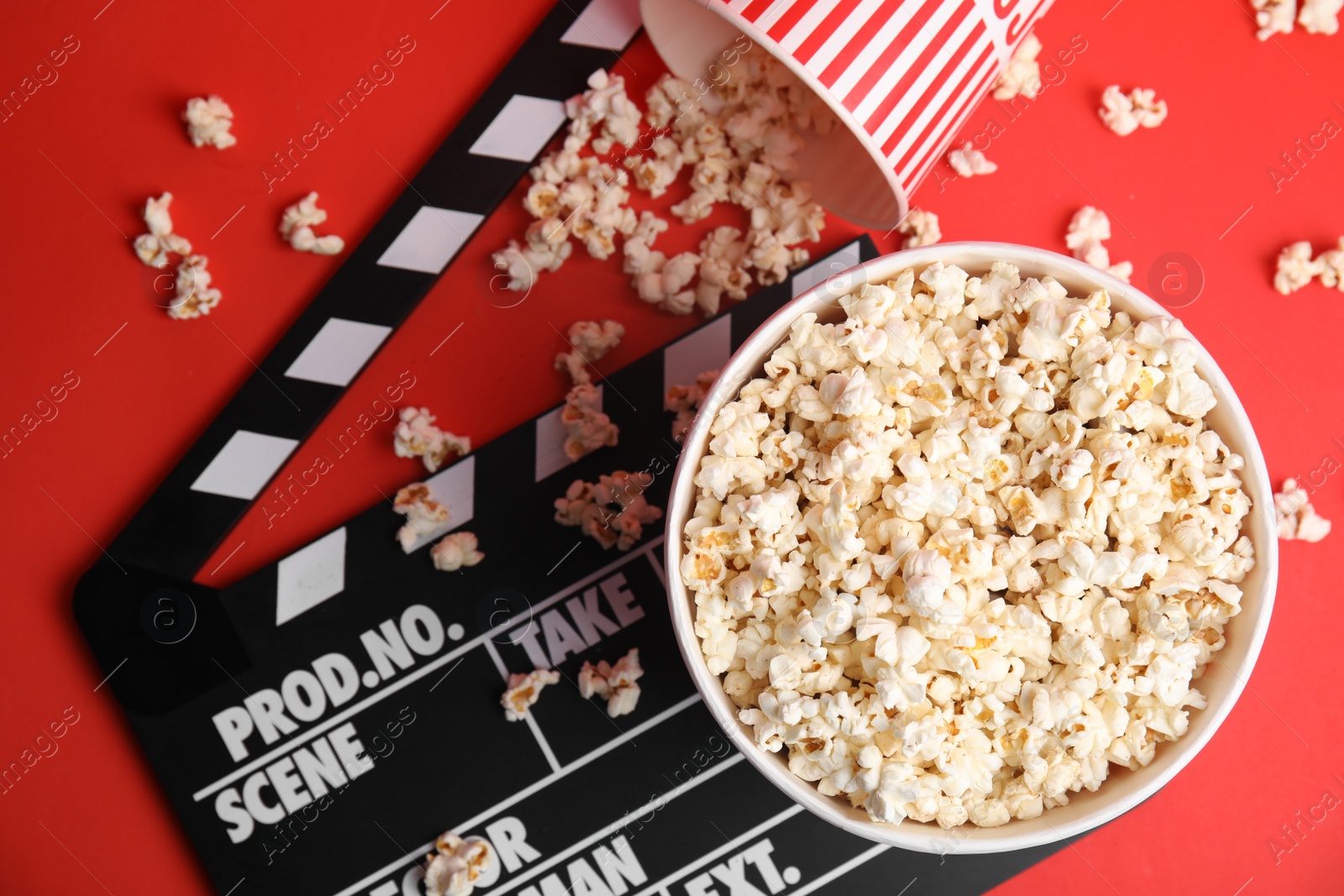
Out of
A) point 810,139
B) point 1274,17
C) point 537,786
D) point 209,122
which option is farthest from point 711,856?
point 1274,17

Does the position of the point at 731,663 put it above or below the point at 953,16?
below

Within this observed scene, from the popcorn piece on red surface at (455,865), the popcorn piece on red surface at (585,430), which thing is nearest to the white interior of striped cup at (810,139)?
the popcorn piece on red surface at (585,430)

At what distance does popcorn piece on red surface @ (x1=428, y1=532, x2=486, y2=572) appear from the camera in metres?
1.14

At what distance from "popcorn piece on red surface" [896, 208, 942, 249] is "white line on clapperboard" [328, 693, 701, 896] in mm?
675

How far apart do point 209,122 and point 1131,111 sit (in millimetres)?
1261

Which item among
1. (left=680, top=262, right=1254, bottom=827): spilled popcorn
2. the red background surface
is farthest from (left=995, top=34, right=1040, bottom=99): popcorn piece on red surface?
(left=680, top=262, right=1254, bottom=827): spilled popcorn

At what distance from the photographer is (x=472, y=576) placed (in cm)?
116

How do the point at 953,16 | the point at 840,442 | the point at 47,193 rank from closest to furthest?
the point at 840,442 → the point at 953,16 → the point at 47,193

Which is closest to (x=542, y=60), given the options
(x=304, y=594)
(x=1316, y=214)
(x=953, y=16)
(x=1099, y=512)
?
(x=953, y=16)

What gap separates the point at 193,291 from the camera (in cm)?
122

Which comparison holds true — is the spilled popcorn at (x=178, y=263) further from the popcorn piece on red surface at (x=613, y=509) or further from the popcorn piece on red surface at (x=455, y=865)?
the popcorn piece on red surface at (x=455, y=865)

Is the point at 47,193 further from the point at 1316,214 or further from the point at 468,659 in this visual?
the point at 1316,214

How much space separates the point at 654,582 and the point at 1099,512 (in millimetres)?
546

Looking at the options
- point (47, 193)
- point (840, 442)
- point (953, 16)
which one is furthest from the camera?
point (47, 193)
